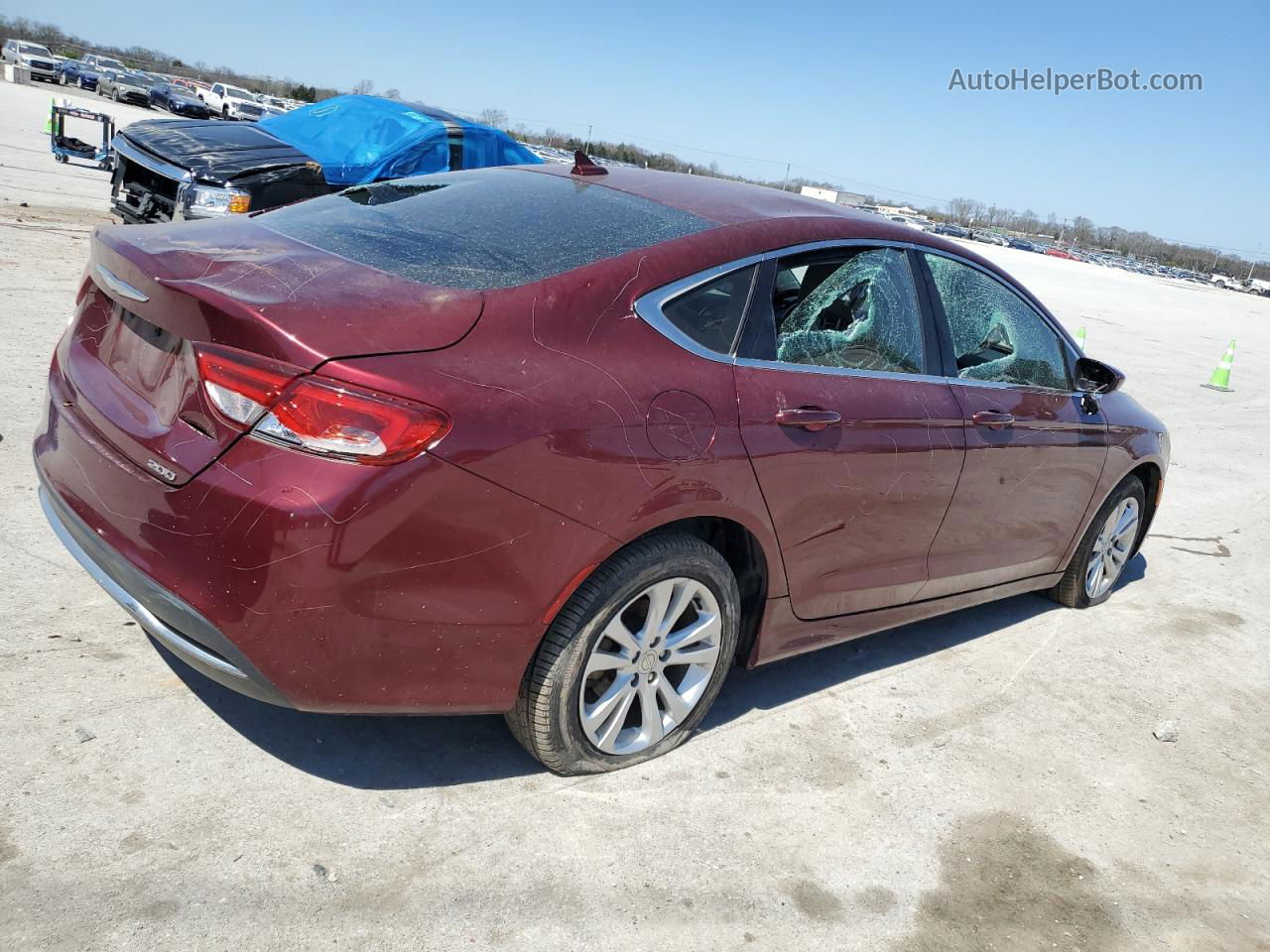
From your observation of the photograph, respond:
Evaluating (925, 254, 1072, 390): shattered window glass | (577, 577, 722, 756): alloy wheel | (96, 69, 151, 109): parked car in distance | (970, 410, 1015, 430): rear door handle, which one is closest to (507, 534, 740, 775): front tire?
(577, 577, 722, 756): alloy wheel

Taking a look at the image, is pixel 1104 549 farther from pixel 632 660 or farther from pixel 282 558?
pixel 282 558

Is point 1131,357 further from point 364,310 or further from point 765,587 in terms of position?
point 364,310

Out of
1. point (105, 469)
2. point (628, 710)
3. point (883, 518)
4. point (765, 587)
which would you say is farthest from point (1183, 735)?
point (105, 469)

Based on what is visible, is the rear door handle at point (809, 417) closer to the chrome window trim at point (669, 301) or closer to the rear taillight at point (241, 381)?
the chrome window trim at point (669, 301)

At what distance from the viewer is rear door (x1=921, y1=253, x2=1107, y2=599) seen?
3.90m

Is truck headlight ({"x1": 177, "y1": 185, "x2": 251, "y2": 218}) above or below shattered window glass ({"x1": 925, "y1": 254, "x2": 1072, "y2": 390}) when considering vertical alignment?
below

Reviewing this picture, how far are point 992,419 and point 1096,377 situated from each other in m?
1.14

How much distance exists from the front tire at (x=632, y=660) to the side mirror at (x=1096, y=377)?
8.07 feet

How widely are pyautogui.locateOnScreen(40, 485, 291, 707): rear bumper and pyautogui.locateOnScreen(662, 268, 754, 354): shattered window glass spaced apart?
1464 millimetres

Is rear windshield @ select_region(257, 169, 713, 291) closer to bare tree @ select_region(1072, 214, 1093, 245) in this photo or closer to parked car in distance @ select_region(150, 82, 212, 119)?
parked car in distance @ select_region(150, 82, 212, 119)

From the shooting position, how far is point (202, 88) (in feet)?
202

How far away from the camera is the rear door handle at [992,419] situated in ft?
12.7

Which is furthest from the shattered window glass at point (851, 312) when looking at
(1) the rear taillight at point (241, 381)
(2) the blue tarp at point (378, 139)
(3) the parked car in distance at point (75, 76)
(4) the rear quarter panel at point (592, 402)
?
(3) the parked car in distance at point (75, 76)

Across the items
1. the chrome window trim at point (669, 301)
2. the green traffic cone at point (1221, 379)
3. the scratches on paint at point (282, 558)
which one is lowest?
the green traffic cone at point (1221, 379)
